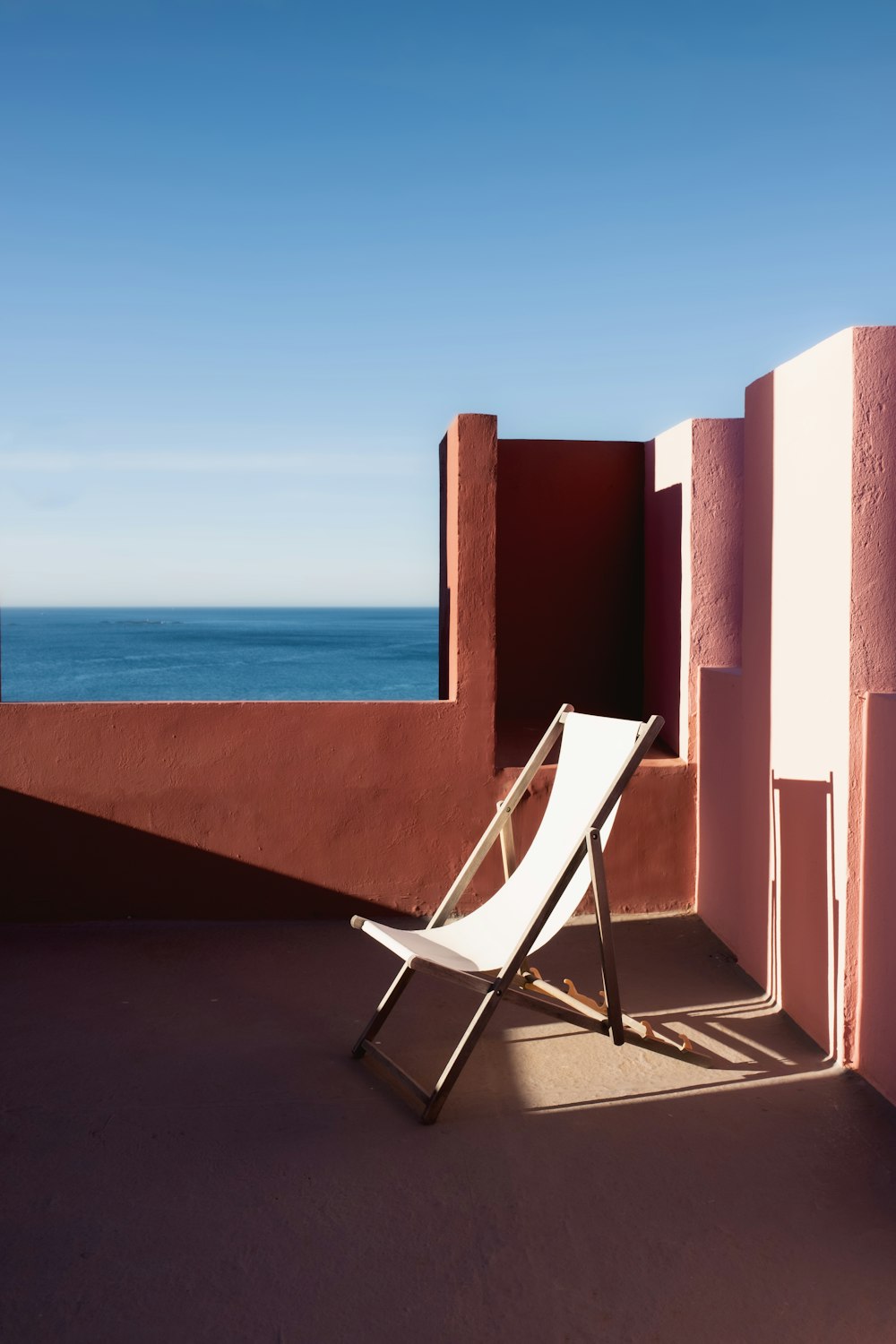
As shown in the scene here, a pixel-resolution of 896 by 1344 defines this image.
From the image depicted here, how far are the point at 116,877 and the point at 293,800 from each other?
89 centimetres

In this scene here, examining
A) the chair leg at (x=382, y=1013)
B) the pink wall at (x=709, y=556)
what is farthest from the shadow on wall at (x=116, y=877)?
the pink wall at (x=709, y=556)

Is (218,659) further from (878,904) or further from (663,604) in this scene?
(878,904)

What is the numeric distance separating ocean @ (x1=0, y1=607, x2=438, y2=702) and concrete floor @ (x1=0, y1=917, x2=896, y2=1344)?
98.4 ft

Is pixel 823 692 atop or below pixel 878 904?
atop

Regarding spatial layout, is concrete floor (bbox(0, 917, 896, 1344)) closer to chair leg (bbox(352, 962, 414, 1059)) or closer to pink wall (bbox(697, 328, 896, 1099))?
chair leg (bbox(352, 962, 414, 1059))

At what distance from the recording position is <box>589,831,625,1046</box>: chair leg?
3.12 m

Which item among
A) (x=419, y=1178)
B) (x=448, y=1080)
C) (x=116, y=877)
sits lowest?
(x=419, y=1178)

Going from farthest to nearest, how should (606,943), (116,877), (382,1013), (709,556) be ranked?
(709,556), (116,877), (382,1013), (606,943)

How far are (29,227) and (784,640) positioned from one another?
52.7 ft

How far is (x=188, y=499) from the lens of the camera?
60.4 meters

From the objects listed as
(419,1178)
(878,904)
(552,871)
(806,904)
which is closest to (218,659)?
(552,871)

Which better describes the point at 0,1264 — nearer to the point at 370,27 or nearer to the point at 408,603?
the point at 370,27

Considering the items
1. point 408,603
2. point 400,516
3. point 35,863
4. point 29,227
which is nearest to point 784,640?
point 35,863

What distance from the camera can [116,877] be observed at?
4.83 metres
